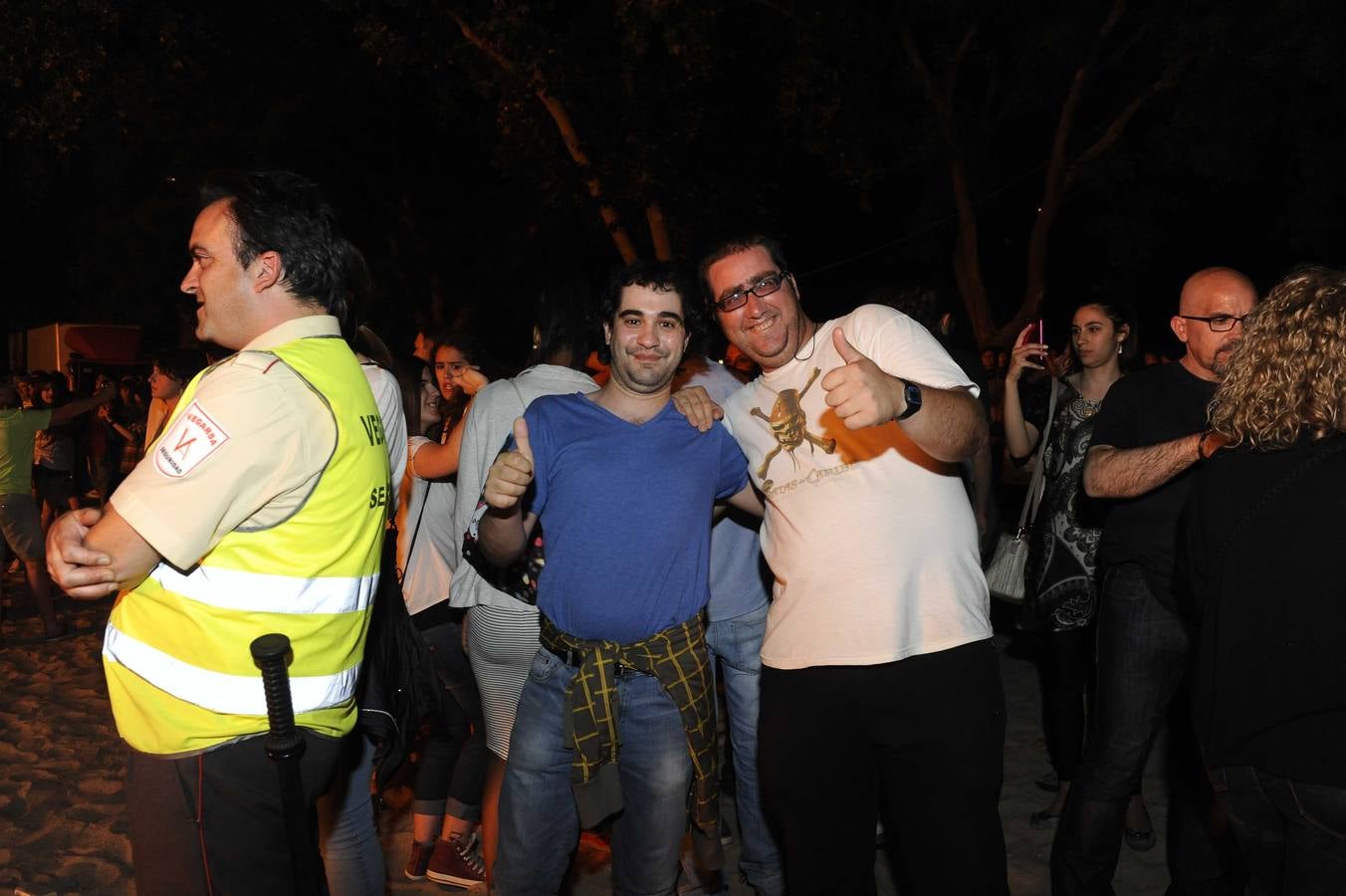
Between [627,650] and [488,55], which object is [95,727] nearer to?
[627,650]

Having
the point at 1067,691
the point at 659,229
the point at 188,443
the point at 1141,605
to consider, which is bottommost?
the point at 1067,691

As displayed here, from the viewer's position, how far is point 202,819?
7.22 ft

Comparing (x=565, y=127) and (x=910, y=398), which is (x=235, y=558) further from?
(x=565, y=127)

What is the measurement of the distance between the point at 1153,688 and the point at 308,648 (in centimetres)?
278

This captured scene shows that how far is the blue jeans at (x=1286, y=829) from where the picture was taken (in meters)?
2.31

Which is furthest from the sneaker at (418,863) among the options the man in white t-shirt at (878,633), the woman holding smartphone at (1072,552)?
the woman holding smartphone at (1072,552)

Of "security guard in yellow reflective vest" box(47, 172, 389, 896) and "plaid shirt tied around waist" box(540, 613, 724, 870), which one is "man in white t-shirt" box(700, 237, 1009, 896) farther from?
"security guard in yellow reflective vest" box(47, 172, 389, 896)

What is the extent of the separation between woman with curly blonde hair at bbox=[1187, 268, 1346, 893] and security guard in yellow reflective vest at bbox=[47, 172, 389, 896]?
202cm

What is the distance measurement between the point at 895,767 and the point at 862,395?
1.07 metres

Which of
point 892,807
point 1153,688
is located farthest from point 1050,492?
point 892,807

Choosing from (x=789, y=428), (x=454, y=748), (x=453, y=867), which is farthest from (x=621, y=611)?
(x=453, y=867)

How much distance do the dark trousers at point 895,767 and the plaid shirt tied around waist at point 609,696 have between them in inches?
8.6

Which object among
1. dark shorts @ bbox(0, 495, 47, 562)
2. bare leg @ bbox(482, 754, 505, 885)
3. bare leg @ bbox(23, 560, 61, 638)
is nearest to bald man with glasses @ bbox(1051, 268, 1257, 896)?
bare leg @ bbox(482, 754, 505, 885)

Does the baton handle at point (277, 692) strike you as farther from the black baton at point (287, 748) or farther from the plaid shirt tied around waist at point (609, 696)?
the plaid shirt tied around waist at point (609, 696)
